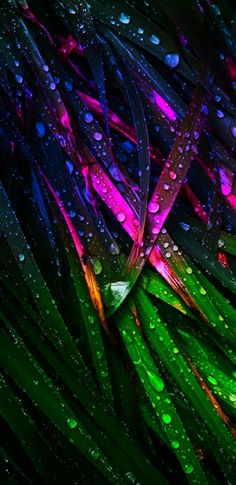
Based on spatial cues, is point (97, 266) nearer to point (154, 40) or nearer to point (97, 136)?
point (97, 136)

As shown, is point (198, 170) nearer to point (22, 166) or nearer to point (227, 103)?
point (227, 103)

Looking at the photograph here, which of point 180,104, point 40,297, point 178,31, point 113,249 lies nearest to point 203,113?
point 180,104

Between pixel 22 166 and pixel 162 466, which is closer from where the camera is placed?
pixel 162 466

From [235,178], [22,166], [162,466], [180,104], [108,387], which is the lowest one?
[162,466]

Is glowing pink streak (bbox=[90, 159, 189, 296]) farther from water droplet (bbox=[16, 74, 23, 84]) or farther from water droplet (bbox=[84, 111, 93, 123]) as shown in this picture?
water droplet (bbox=[16, 74, 23, 84])

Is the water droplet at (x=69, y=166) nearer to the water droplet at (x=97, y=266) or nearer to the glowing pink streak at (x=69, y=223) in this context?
the glowing pink streak at (x=69, y=223)

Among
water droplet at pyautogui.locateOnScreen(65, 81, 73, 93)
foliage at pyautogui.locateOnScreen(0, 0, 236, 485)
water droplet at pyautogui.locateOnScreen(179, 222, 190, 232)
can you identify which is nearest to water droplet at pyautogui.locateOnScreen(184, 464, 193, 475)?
foliage at pyautogui.locateOnScreen(0, 0, 236, 485)
